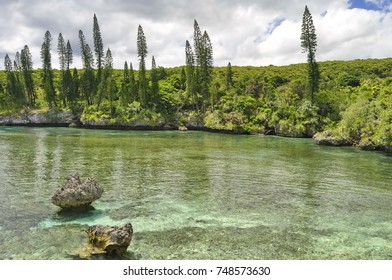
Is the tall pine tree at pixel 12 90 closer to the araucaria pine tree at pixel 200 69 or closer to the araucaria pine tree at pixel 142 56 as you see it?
the araucaria pine tree at pixel 142 56

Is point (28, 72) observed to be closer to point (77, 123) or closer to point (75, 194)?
point (77, 123)

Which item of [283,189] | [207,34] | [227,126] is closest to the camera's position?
[283,189]

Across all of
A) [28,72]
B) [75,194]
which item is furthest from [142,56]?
[75,194]

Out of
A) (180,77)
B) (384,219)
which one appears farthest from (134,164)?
(180,77)

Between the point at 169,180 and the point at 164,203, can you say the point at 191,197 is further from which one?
the point at 169,180

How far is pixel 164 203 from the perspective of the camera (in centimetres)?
1750

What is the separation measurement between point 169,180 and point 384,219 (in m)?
13.4

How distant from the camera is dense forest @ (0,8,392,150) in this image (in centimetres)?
6738

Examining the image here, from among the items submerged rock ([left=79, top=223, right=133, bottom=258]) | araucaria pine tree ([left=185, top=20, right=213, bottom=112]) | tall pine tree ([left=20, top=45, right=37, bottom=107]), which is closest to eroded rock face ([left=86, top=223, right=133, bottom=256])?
submerged rock ([left=79, top=223, right=133, bottom=258])

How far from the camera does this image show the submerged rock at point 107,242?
10672 millimetres

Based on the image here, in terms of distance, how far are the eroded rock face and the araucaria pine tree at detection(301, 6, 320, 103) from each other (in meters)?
70.1

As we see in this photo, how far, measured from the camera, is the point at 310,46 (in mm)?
76312

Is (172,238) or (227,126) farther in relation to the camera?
(227,126)

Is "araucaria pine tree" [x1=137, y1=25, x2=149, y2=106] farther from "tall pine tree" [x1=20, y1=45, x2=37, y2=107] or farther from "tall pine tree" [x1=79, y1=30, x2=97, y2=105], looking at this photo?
"tall pine tree" [x1=20, y1=45, x2=37, y2=107]
